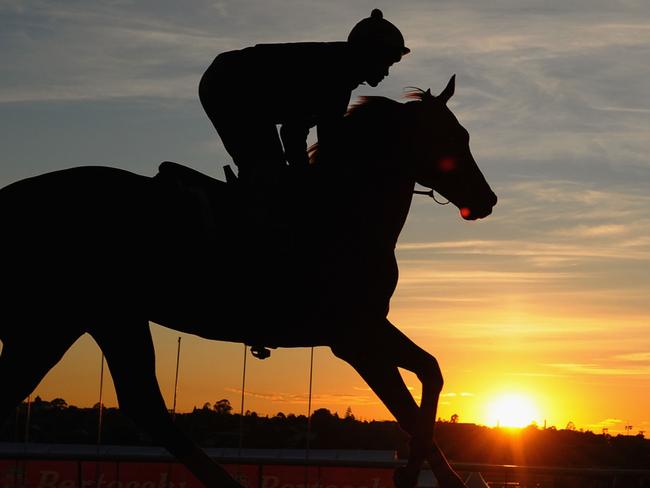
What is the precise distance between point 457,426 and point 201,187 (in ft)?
533

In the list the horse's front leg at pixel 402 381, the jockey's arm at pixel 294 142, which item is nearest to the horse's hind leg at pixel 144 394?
the horse's front leg at pixel 402 381

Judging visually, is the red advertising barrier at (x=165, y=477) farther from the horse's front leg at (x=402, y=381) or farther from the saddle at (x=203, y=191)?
the saddle at (x=203, y=191)

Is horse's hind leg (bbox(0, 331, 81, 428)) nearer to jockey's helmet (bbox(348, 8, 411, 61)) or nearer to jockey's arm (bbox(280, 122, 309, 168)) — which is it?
jockey's arm (bbox(280, 122, 309, 168))

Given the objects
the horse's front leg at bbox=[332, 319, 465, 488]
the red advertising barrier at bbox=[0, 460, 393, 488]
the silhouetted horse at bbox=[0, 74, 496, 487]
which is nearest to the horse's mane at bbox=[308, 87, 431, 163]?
the silhouetted horse at bbox=[0, 74, 496, 487]

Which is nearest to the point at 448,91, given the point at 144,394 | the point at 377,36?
the point at 377,36

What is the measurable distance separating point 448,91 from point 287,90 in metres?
1.64

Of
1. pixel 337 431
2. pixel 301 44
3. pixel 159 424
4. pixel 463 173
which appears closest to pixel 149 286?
pixel 159 424

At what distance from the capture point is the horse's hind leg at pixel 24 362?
354 inches

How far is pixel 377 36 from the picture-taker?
1001 cm

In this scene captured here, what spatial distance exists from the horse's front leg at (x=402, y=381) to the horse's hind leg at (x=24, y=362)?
2.27 meters

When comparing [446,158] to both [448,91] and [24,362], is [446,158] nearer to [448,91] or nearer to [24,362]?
[448,91]

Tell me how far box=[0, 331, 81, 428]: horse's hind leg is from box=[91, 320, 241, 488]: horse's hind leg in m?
0.39

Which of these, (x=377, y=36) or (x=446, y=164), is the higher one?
(x=377, y=36)

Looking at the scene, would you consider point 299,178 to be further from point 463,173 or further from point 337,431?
point 337,431
